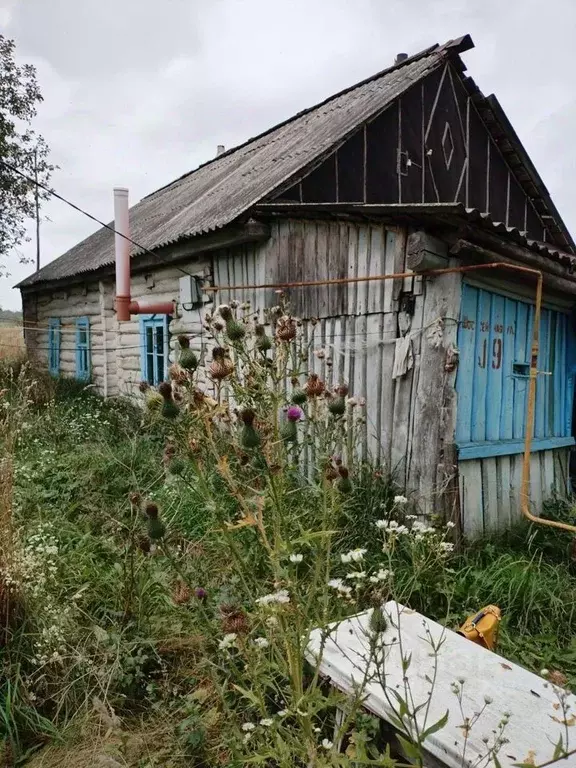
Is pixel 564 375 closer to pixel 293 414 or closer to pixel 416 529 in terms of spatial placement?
pixel 416 529

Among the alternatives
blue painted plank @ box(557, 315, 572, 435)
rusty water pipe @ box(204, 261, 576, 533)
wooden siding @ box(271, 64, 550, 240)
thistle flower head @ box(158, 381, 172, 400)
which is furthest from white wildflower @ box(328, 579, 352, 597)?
wooden siding @ box(271, 64, 550, 240)

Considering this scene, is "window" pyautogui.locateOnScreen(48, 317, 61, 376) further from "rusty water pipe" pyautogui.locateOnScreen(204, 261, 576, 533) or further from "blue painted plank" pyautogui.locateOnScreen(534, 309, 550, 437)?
"blue painted plank" pyautogui.locateOnScreen(534, 309, 550, 437)

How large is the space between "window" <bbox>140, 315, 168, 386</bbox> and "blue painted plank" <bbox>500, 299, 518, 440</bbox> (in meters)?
4.44

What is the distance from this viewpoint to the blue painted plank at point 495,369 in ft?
14.0

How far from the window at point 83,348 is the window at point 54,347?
4.20 ft

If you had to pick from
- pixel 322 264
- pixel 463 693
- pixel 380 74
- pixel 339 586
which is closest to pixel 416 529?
pixel 463 693

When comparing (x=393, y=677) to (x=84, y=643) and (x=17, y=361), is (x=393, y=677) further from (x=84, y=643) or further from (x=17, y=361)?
(x=17, y=361)

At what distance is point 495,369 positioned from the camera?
172 inches

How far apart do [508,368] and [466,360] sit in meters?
0.71

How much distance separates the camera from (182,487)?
4414 mm

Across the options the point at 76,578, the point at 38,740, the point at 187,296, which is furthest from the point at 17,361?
the point at 38,740

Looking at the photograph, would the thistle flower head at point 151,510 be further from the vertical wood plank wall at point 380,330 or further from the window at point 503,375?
the window at point 503,375

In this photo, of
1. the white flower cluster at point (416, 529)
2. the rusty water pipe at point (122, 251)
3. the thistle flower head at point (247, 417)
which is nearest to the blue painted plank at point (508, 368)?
the white flower cluster at point (416, 529)

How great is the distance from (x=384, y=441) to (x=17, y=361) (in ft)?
29.0
